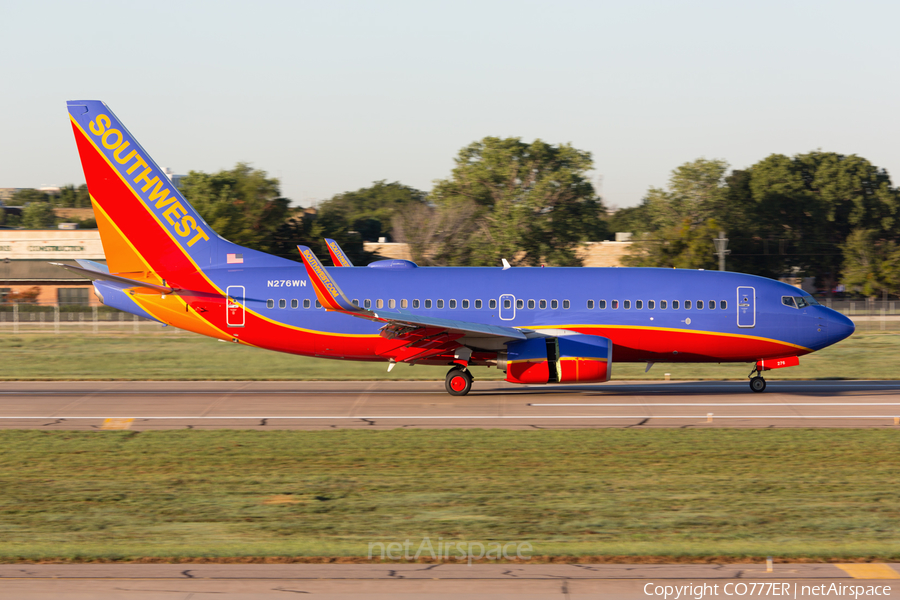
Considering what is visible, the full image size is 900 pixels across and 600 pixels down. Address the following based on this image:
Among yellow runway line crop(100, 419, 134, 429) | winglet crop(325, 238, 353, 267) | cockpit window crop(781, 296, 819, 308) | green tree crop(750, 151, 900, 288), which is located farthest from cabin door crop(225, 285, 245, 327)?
green tree crop(750, 151, 900, 288)

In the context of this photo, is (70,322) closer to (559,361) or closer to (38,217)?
(559,361)

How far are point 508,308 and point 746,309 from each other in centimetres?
785

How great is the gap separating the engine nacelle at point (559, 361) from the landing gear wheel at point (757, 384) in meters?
5.67

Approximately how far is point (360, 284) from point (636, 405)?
32.4 feet

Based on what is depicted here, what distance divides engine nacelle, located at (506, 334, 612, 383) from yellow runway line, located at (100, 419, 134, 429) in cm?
1118

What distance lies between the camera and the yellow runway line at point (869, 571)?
33.6 feet

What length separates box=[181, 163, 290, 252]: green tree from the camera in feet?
239

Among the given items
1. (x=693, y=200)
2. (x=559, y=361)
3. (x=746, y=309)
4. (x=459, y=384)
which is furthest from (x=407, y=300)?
(x=693, y=200)

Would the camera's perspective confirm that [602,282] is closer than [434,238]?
Yes

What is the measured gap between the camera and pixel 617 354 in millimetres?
27000

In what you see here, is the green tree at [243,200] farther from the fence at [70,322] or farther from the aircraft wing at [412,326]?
the aircraft wing at [412,326]

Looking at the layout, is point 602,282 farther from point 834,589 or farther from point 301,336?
point 834,589

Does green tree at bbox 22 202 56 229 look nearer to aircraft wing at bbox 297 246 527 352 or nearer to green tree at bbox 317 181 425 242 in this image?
green tree at bbox 317 181 425 242

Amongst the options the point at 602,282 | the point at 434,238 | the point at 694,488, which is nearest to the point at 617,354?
the point at 602,282
